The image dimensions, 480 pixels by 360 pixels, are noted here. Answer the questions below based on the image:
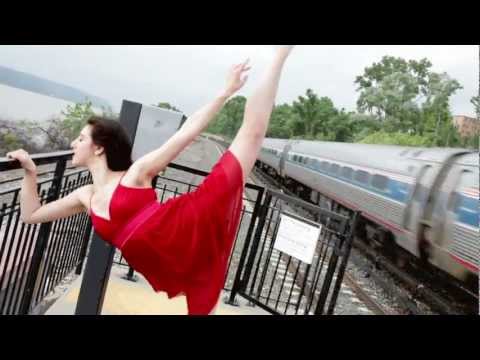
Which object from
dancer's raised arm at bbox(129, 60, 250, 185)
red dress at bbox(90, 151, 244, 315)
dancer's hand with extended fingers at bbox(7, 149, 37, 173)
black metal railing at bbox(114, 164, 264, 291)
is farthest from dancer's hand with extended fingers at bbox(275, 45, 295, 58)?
dancer's hand with extended fingers at bbox(7, 149, 37, 173)

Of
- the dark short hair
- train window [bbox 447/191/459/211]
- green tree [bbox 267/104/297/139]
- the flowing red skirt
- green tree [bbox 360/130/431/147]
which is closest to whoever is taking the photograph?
the flowing red skirt

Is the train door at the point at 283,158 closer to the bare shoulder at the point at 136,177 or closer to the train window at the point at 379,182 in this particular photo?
the train window at the point at 379,182

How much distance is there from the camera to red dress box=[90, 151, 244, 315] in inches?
61.1

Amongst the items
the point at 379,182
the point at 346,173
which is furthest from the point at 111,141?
the point at 346,173

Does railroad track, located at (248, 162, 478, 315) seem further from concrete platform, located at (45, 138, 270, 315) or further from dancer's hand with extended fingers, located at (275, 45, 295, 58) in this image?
dancer's hand with extended fingers, located at (275, 45, 295, 58)

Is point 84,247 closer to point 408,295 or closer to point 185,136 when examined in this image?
point 185,136

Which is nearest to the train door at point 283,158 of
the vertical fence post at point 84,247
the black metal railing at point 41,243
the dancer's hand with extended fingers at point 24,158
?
the vertical fence post at point 84,247

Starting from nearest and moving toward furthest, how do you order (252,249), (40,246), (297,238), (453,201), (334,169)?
1. (40,246)
2. (297,238)
3. (252,249)
4. (453,201)
5. (334,169)

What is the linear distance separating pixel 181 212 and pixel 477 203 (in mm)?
5273

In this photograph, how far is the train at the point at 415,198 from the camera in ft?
20.3

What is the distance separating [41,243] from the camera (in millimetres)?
2693

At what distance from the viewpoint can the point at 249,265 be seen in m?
4.25

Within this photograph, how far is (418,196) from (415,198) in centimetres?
9
